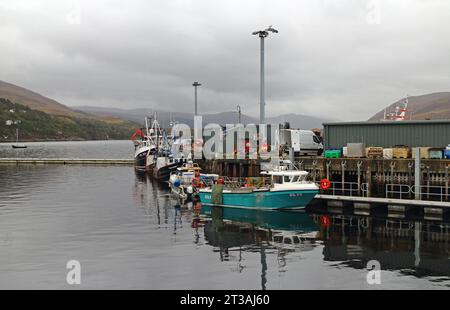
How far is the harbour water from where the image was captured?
2503 centimetres

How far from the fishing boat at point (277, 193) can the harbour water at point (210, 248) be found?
117 centimetres

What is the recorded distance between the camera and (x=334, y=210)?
153ft

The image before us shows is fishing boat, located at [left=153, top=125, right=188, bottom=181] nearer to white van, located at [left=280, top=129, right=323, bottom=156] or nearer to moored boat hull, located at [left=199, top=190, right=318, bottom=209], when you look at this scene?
white van, located at [left=280, top=129, right=323, bottom=156]

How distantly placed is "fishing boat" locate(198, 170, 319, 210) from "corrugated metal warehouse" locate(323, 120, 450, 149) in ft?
31.1

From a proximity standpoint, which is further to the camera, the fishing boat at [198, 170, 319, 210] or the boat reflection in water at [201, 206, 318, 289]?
the fishing boat at [198, 170, 319, 210]

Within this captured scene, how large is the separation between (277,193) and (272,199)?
90 centimetres

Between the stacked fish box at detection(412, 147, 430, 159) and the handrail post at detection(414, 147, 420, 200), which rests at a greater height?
the stacked fish box at detection(412, 147, 430, 159)

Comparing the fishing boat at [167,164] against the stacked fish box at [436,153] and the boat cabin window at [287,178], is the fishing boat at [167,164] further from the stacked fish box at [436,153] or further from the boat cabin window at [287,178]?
the stacked fish box at [436,153]

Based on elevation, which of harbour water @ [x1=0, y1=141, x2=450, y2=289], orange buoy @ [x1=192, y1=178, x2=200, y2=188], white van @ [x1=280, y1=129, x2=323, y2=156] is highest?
white van @ [x1=280, y1=129, x2=323, y2=156]

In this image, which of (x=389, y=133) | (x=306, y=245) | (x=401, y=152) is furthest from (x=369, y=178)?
(x=306, y=245)

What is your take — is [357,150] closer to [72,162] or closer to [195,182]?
[195,182]

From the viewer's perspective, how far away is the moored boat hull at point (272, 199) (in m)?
45.0

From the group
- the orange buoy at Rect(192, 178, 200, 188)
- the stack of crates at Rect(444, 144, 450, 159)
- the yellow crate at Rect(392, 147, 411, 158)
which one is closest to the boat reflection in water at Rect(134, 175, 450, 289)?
the yellow crate at Rect(392, 147, 411, 158)

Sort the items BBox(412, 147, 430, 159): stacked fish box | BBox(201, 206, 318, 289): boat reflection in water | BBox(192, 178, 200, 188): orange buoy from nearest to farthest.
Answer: BBox(201, 206, 318, 289): boat reflection in water
BBox(412, 147, 430, 159): stacked fish box
BBox(192, 178, 200, 188): orange buoy
